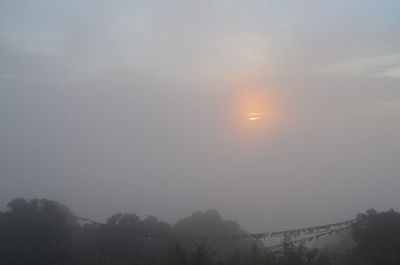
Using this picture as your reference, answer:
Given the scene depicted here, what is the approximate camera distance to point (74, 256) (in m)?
44.1

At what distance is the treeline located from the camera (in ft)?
80.1

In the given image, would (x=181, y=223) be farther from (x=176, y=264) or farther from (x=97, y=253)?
(x=176, y=264)

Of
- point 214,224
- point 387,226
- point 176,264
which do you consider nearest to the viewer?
point 176,264

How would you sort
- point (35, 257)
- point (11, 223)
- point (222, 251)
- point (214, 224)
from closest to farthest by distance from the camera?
point (35, 257), point (11, 223), point (222, 251), point (214, 224)

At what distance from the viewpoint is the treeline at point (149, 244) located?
80.1 ft

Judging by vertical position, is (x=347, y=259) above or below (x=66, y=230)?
below

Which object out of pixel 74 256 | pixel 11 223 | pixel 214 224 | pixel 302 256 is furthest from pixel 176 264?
pixel 214 224

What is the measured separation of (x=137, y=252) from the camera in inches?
1877

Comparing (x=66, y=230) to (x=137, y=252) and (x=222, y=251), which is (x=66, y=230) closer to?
(x=137, y=252)

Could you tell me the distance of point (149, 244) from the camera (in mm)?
49625

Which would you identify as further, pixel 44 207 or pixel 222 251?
pixel 222 251

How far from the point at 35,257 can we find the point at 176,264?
23.6m

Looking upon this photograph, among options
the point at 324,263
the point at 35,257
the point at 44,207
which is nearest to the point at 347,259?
the point at 324,263

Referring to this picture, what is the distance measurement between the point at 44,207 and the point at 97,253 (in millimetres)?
6985
